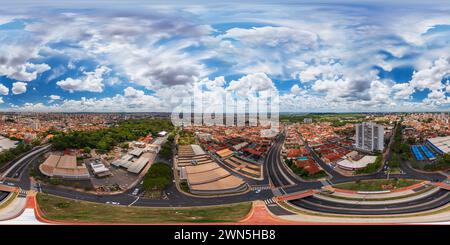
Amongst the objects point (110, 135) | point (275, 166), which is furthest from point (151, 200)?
point (275, 166)

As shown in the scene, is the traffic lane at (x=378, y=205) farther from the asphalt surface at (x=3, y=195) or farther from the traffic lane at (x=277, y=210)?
the asphalt surface at (x=3, y=195)

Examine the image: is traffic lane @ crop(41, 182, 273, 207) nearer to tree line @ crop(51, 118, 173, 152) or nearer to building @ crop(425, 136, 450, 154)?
tree line @ crop(51, 118, 173, 152)

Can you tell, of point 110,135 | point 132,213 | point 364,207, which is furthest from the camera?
point 110,135

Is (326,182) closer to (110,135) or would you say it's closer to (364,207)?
(364,207)
